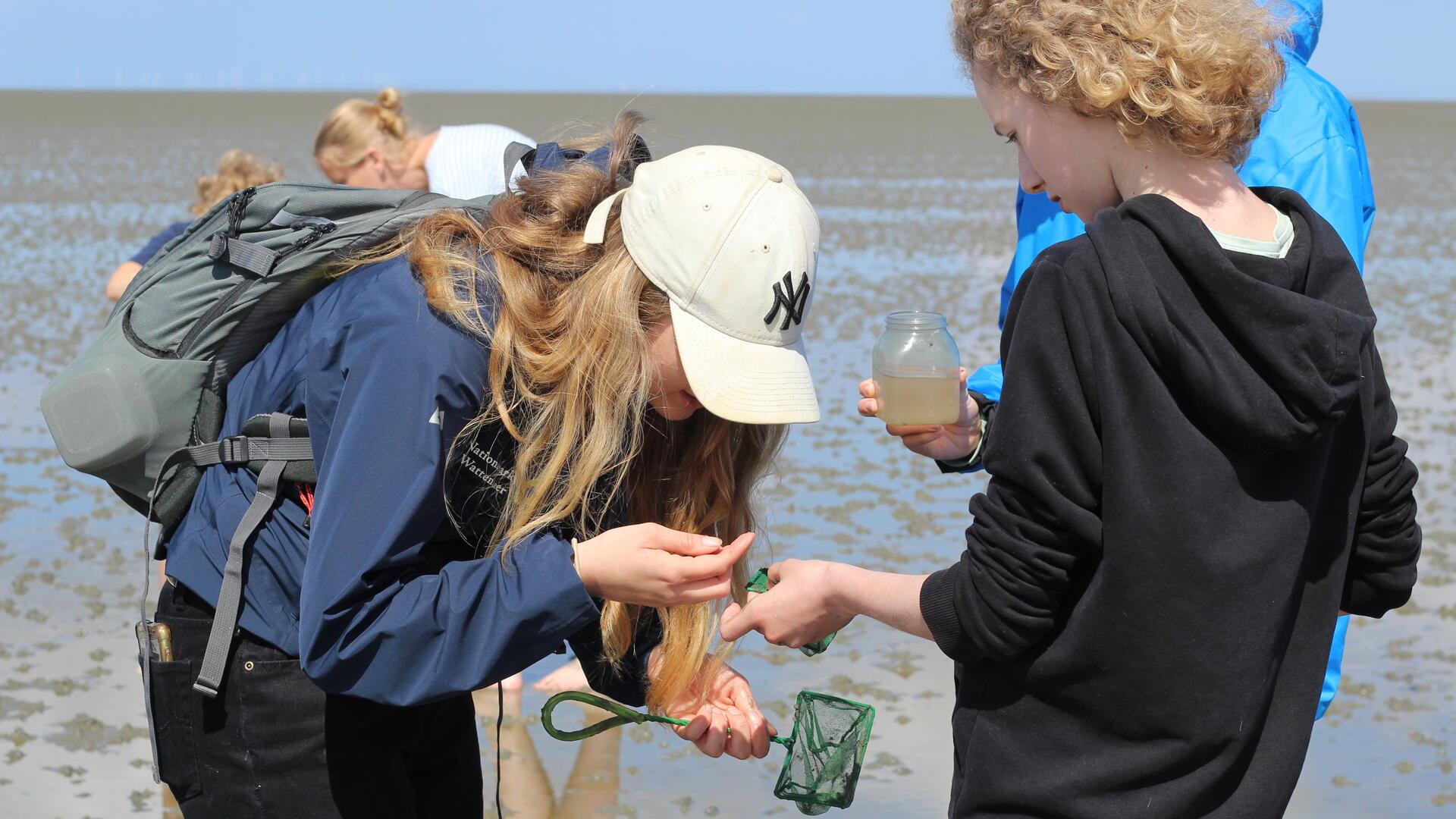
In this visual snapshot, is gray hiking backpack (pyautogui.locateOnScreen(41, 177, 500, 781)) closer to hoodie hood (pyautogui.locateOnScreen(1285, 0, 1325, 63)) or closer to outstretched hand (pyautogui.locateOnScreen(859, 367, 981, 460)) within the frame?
outstretched hand (pyautogui.locateOnScreen(859, 367, 981, 460))

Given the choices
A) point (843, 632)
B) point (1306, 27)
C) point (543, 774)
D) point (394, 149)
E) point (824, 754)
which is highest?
point (1306, 27)

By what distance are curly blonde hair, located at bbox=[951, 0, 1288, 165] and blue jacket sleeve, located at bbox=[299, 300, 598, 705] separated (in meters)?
0.93

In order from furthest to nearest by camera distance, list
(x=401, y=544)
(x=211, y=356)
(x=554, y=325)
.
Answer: (x=211, y=356) → (x=554, y=325) → (x=401, y=544)

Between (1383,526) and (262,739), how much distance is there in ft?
5.83

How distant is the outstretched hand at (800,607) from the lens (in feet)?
7.45

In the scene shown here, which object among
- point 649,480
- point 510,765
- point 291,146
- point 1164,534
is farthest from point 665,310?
point 291,146

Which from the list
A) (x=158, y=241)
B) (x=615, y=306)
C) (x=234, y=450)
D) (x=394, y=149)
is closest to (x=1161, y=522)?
(x=615, y=306)

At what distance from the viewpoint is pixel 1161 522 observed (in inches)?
72.9

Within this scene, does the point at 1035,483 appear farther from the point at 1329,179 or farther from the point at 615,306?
the point at 1329,179

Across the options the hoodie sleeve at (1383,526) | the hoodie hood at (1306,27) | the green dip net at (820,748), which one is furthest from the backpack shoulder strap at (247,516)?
the hoodie hood at (1306,27)

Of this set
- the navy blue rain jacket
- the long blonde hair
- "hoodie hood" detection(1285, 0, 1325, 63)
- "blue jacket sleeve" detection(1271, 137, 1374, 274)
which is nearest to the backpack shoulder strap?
the navy blue rain jacket

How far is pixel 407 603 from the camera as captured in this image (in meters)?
2.07

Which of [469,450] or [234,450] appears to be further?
[234,450]

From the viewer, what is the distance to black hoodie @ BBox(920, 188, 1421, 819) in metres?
1.83
